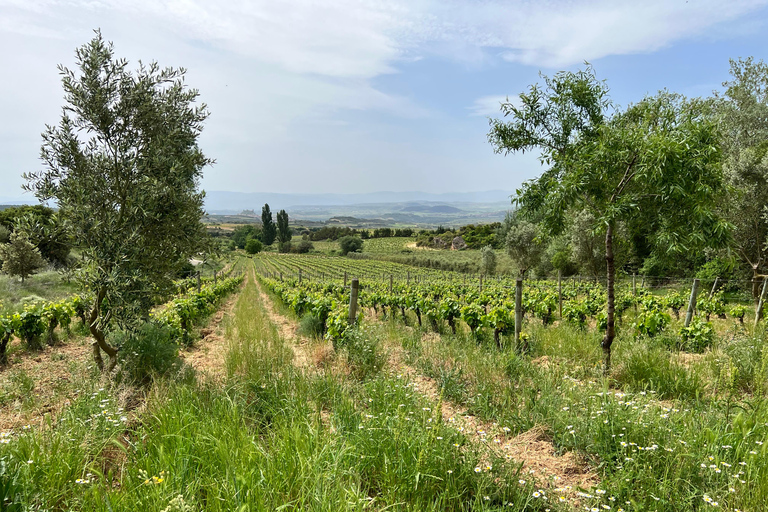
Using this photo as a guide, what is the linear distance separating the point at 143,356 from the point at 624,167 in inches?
325

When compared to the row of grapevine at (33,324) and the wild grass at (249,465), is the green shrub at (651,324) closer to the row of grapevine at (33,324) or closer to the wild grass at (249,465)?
the wild grass at (249,465)

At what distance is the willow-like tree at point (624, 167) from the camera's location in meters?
5.07

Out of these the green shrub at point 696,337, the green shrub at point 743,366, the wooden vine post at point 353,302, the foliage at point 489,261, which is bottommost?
the foliage at point 489,261

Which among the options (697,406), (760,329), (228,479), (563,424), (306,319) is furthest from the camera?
(306,319)

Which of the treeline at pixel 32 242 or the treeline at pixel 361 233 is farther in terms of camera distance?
the treeline at pixel 361 233

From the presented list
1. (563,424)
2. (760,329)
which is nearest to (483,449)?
(563,424)

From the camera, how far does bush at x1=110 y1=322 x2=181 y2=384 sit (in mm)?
5625

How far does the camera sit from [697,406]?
425 cm

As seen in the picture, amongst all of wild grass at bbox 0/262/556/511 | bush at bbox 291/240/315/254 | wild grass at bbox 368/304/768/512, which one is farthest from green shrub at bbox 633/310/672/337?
bush at bbox 291/240/315/254

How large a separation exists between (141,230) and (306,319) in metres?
5.91

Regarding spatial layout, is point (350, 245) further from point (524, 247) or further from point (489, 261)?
point (524, 247)

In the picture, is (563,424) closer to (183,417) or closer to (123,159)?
(183,417)

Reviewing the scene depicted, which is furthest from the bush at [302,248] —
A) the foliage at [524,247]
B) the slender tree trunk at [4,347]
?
the slender tree trunk at [4,347]

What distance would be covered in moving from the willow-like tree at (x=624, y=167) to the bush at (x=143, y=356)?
657 centimetres
